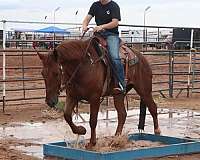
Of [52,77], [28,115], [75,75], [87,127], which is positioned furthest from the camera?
[28,115]

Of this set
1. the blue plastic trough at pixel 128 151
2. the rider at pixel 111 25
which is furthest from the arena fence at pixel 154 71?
the blue plastic trough at pixel 128 151

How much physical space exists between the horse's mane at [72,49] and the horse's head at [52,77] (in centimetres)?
15

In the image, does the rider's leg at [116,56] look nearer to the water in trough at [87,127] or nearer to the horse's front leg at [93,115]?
the horse's front leg at [93,115]

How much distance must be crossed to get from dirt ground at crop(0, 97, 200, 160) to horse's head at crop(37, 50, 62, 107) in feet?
3.51

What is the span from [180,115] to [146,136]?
172 inches

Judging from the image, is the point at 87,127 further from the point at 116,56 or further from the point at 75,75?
the point at 75,75

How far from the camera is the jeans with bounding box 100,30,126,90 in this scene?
24.8ft

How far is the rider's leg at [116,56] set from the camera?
7.57 m

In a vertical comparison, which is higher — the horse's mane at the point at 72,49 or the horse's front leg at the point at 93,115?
the horse's mane at the point at 72,49

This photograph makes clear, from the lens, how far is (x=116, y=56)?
763cm

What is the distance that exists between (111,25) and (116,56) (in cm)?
45

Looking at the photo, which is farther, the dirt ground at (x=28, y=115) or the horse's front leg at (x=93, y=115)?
the dirt ground at (x=28, y=115)

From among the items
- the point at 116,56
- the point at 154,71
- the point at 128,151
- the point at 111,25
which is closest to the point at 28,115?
the point at 116,56

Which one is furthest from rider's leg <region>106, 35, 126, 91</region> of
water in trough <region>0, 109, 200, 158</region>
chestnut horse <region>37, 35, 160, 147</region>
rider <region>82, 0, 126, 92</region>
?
water in trough <region>0, 109, 200, 158</region>
